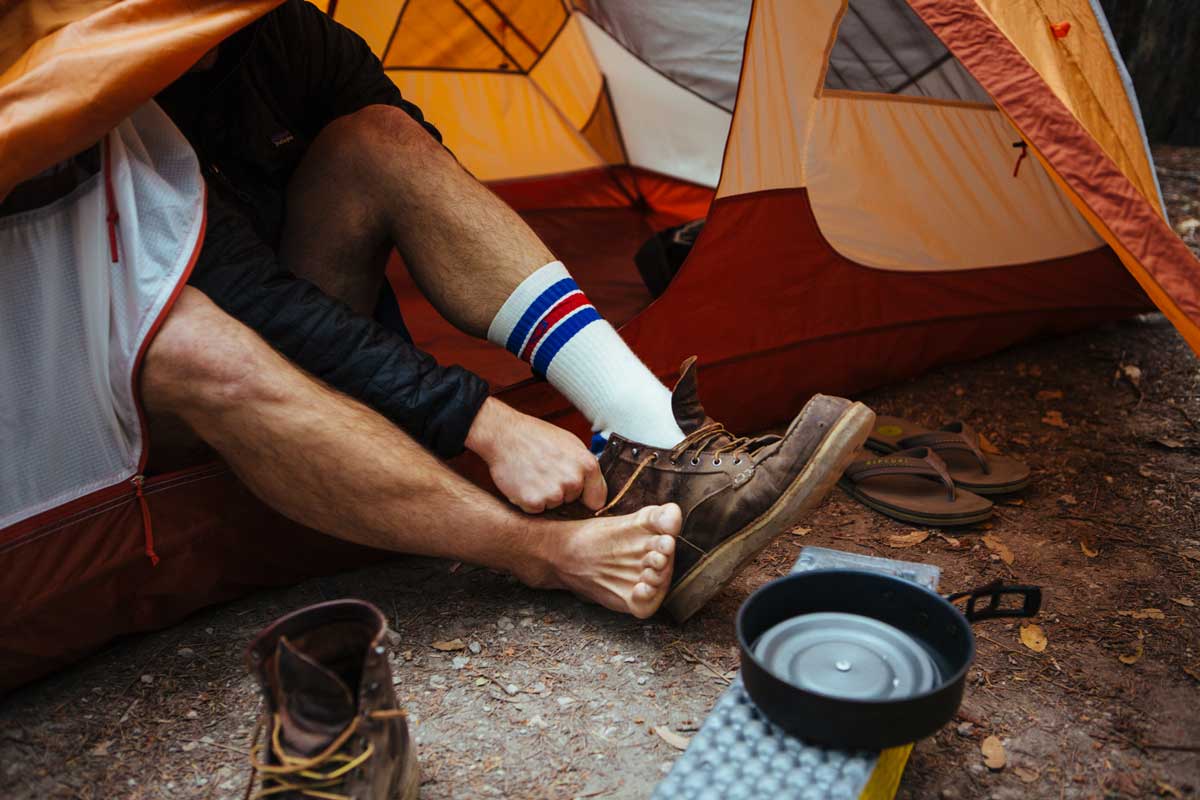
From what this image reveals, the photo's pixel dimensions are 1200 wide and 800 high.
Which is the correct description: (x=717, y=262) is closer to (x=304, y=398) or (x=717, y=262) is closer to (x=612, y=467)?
(x=612, y=467)

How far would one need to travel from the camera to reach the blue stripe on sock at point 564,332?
1316mm

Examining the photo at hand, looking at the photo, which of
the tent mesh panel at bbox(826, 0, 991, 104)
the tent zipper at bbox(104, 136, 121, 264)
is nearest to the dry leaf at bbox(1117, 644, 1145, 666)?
the tent mesh panel at bbox(826, 0, 991, 104)

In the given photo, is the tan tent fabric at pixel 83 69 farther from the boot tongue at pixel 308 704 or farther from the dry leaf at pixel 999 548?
the dry leaf at pixel 999 548

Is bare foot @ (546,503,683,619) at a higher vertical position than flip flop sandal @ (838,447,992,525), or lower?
higher

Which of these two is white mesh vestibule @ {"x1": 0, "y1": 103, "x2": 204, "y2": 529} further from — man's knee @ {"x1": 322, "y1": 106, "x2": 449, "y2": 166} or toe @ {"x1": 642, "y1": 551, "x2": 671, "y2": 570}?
toe @ {"x1": 642, "y1": 551, "x2": 671, "y2": 570}

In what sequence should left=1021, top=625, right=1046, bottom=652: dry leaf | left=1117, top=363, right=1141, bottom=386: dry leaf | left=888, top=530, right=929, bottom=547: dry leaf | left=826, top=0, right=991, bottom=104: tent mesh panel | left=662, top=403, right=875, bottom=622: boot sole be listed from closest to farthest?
→ left=662, top=403, right=875, bottom=622: boot sole < left=1021, top=625, right=1046, bottom=652: dry leaf < left=888, top=530, right=929, bottom=547: dry leaf < left=826, top=0, right=991, bottom=104: tent mesh panel < left=1117, top=363, right=1141, bottom=386: dry leaf

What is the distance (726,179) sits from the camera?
165 cm

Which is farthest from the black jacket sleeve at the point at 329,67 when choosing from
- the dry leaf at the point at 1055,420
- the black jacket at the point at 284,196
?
the dry leaf at the point at 1055,420

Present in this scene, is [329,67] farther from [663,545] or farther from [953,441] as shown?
[953,441]

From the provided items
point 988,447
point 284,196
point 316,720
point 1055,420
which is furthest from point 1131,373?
point 316,720

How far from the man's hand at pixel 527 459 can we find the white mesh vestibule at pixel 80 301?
1.29ft

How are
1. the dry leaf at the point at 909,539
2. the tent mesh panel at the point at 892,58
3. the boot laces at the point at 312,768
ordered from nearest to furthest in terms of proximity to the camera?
the boot laces at the point at 312,768 → the dry leaf at the point at 909,539 → the tent mesh panel at the point at 892,58

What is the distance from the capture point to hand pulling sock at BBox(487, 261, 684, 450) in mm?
1285

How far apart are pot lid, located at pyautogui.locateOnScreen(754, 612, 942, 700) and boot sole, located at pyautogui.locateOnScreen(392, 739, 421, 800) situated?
0.37 meters
